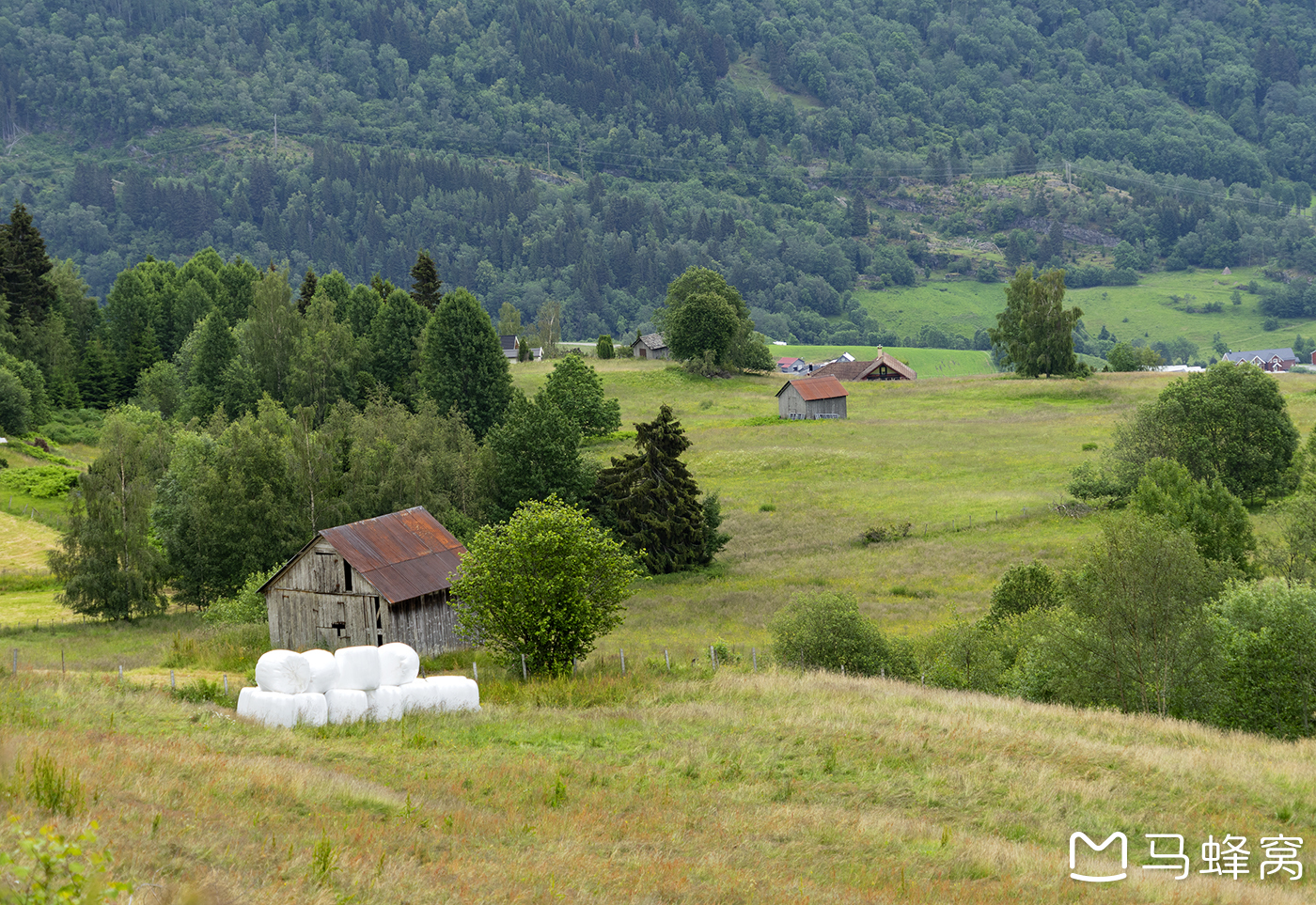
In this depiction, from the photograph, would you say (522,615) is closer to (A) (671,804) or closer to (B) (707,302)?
(A) (671,804)

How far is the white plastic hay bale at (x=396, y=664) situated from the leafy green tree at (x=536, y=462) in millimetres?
32448

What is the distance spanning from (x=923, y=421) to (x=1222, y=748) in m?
77.0

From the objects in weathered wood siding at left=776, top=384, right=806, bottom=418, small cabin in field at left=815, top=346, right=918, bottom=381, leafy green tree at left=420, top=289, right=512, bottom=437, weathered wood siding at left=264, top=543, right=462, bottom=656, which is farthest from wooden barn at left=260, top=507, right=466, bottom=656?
small cabin in field at left=815, top=346, right=918, bottom=381

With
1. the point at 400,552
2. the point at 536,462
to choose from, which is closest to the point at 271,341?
the point at 536,462

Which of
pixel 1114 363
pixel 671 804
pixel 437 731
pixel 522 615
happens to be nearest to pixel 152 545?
pixel 522 615

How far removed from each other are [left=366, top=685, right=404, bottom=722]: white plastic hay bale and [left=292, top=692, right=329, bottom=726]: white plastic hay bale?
1082 millimetres

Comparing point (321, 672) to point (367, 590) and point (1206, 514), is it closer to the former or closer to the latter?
point (367, 590)

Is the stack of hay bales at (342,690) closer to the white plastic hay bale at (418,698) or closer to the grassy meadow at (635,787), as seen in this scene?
the white plastic hay bale at (418,698)

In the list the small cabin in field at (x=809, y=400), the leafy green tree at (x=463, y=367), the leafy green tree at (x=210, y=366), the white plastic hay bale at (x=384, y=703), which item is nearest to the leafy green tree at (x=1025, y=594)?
the white plastic hay bale at (x=384, y=703)

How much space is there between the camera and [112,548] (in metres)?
51.2

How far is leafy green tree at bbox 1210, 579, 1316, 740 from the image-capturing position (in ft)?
91.4

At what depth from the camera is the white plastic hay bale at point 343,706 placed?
81.0 feet

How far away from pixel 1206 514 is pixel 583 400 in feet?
179

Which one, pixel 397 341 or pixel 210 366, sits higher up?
pixel 397 341
